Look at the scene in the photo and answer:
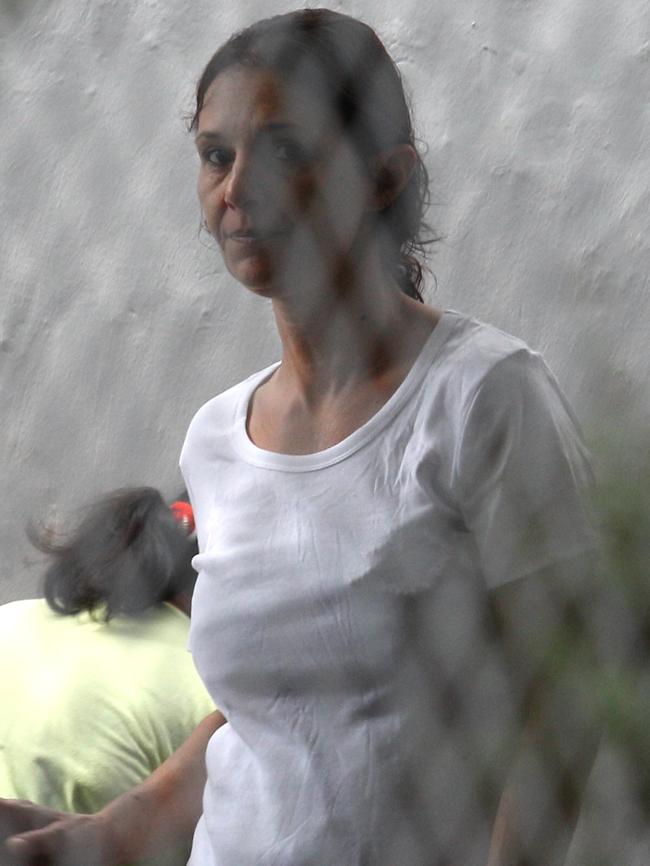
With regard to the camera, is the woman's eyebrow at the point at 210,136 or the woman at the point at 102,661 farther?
the woman at the point at 102,661

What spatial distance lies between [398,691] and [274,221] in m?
0.32

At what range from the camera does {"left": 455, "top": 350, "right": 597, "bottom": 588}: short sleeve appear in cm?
80

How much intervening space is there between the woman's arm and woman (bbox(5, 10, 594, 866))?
0.07 meters

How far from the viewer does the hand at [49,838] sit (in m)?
0.92

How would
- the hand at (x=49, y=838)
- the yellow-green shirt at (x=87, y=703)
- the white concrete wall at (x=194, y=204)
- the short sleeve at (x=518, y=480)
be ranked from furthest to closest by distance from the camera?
the yellow-green shirt at (x=87, y=703) < the white concrete wall at (x=194, y=204) < the hand at (x=49, y=838) < the short sleeve at (x=518, y=480)

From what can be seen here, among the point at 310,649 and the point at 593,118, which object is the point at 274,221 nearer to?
the point at 310,649

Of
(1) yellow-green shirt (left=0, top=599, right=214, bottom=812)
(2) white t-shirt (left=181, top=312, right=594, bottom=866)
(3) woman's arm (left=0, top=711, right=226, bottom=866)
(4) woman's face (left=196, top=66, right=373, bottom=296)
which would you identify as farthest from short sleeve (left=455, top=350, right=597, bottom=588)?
(1) yellow-green shirt (left=0, top=599, right=214, bottom=812)

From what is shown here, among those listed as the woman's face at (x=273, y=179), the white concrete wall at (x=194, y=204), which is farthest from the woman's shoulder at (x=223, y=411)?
the white concrete wall at (x=194, y=204)

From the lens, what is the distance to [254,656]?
2.85ft

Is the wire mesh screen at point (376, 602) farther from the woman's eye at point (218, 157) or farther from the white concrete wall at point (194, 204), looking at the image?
the white concrete wall at point (194, 204)

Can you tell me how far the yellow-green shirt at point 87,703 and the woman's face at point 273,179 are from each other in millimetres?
687

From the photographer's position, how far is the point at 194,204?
1416 mm

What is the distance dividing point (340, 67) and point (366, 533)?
312mm

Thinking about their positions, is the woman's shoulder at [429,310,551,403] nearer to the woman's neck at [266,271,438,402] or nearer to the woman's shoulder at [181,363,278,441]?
the woman's neck at [266,271,438,402]
